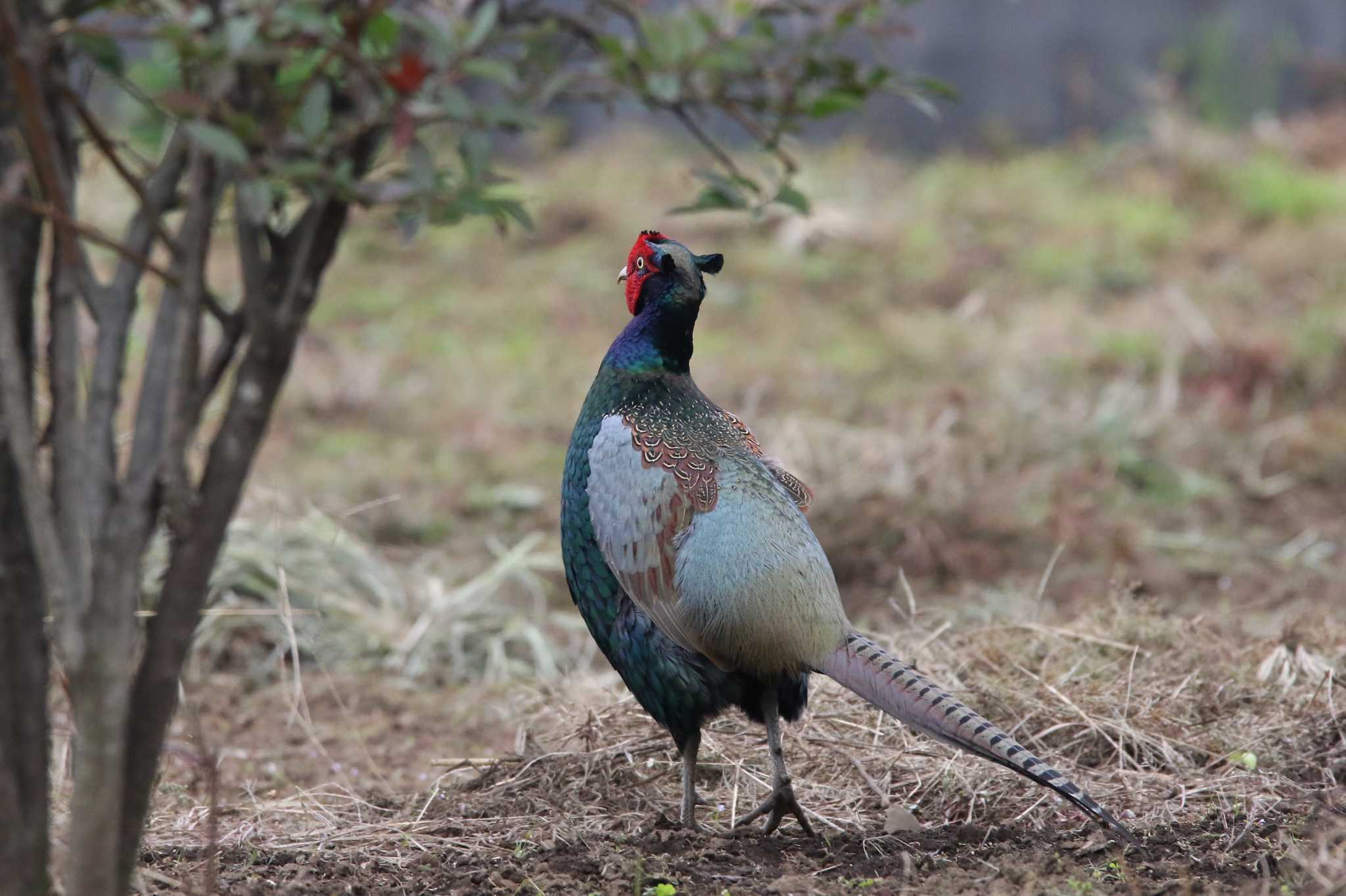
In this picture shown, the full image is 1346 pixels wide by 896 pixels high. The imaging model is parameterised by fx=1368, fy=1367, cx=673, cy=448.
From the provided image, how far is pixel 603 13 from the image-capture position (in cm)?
264

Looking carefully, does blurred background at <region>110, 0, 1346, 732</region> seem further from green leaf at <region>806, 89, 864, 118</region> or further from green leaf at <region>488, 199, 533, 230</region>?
green leaf at <region>488, 199, 533, 230</region>

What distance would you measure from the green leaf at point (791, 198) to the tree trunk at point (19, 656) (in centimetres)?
104

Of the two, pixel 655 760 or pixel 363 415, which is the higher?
pixel 655 760

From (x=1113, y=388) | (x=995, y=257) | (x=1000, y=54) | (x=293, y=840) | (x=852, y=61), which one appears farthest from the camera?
(x=1000, y=54)

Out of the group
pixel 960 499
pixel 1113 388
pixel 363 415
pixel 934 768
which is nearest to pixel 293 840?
pixel 934 768

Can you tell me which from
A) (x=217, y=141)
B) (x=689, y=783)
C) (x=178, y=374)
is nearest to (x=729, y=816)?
(x=689, y=783)

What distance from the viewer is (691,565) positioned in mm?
2670

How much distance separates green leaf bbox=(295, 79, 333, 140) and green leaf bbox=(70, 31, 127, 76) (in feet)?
0.77

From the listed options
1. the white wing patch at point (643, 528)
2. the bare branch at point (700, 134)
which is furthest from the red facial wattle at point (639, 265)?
the bare branch at point (700, 134)

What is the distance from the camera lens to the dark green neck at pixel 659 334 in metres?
2.91

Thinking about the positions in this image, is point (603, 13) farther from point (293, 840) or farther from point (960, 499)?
point (960, 499)

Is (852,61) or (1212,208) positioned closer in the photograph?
(852,61)

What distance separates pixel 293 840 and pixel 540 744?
75cm

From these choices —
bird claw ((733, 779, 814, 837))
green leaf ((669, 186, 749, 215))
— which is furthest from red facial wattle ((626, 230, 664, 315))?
bird claw ((733, 779, 814, 837))
